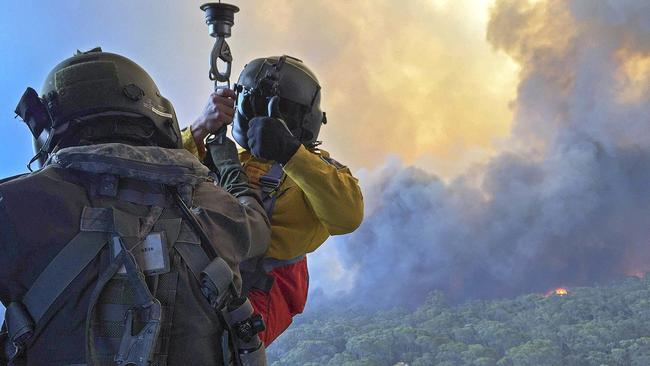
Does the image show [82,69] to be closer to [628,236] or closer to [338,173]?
[338,173]

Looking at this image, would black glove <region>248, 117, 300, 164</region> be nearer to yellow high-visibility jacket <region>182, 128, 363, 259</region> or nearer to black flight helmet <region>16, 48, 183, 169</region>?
yellow high-visibility jacket <region>182, 128, 363, 259</region>

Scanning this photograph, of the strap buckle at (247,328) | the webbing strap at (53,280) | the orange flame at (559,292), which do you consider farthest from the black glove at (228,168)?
the orange flame at (559,292)

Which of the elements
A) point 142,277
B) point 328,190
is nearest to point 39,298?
point 142,277

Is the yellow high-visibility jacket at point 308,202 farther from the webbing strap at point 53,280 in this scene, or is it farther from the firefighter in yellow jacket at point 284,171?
the webbing strap at point 53,280

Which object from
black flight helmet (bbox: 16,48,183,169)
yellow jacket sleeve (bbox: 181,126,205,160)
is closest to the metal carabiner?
yellow jacket sleeve (bbox: 181,126,205,160)

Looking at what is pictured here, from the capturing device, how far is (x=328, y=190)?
158 centimetres

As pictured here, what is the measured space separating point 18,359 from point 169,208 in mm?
338

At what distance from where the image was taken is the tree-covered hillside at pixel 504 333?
1041 cm

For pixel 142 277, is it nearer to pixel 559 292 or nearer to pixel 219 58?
pixel 219 58

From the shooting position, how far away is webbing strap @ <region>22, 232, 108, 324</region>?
1015 millimetres

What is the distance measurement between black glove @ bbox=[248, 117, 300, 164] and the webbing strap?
0.58 meters

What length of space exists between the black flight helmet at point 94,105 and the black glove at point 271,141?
0.25 m

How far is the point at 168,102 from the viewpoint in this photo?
1.38m

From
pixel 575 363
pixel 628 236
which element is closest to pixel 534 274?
pixel 628 236
